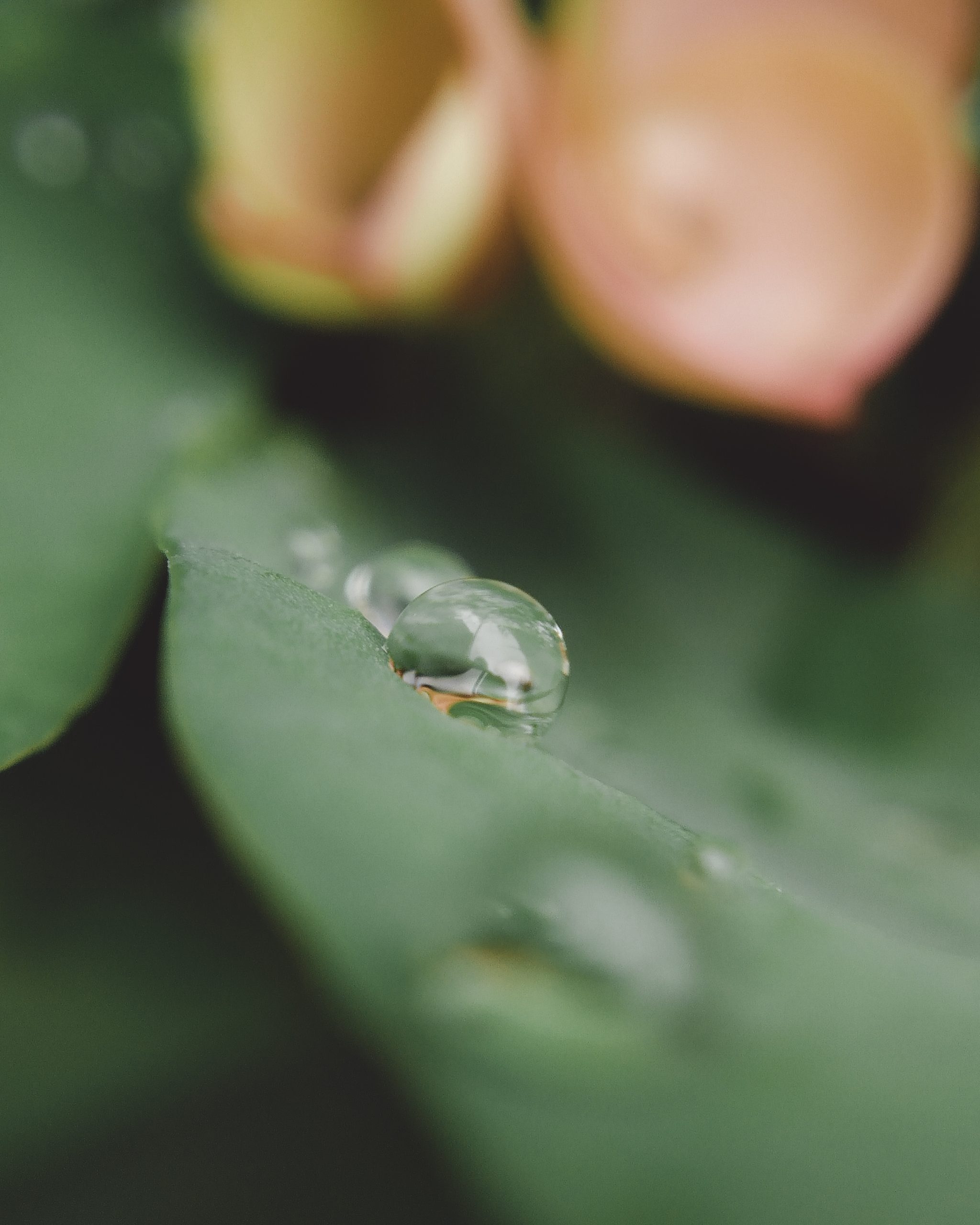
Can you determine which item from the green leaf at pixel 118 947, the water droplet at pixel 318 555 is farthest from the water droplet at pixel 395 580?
the green leaf at pixel 118 947

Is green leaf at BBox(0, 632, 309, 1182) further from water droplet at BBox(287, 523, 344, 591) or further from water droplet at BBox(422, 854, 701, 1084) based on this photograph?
water droplet at BBox(422, 854, 701, 1084)

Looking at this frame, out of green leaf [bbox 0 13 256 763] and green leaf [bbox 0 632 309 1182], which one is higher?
green leaf [bbox 0 13 256 763]

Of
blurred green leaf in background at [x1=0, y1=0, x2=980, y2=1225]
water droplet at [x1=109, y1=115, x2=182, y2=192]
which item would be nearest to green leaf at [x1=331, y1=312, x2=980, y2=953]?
blurred green leaf in background at [x1=0, y1=0, x2=980, y2=1225]

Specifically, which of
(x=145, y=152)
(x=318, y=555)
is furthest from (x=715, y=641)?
(x=145, y=152)

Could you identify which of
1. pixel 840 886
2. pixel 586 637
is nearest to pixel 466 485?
pixel 586 637

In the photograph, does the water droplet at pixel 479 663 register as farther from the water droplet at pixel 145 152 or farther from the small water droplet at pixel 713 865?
the water droplet at pixel 145 152
